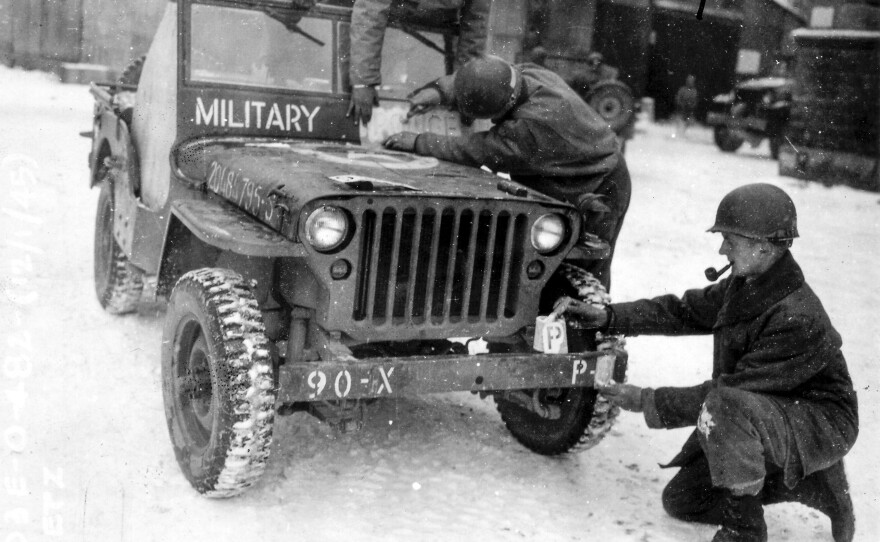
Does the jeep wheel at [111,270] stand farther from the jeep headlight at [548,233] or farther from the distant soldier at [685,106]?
the distant soldier at [685,106]

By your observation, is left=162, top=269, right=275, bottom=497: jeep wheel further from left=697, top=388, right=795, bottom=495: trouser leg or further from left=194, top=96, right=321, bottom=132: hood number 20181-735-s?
left=697, top=388, right=795, bottom=495: trouser leg

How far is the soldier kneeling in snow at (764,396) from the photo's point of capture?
3303 mm

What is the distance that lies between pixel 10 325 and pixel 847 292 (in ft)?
21.2

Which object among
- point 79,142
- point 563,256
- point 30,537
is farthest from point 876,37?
point 30,537

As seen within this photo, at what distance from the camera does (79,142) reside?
11492 millimetres

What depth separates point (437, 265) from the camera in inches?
142

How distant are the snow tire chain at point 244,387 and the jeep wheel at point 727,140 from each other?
16.8 meters

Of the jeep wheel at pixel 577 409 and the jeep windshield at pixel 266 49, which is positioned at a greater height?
the jeep windshield at pixel 266 49

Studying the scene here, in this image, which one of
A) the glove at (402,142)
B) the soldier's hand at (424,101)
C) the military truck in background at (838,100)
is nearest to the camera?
the glove at (402,142)

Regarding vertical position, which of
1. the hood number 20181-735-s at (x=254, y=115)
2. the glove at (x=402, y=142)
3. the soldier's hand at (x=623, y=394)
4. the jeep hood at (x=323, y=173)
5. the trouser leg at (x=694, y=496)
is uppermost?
the hood number 20181-735-s at (x=254, y=115)

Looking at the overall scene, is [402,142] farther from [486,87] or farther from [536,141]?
[536,141]

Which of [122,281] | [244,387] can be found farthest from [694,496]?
[122,281]

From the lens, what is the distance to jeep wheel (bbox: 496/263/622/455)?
13.0 ft

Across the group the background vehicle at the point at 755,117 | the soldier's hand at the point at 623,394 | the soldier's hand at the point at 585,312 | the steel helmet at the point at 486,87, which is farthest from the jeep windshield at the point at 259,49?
the background vehicle at the point at 755,117
